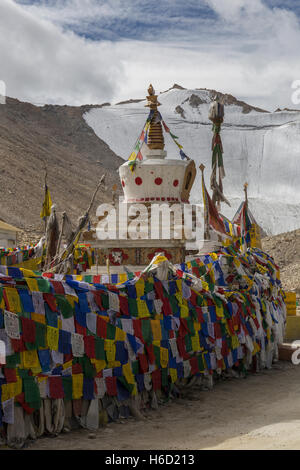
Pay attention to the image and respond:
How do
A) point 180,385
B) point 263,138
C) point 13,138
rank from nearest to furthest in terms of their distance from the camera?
point 180,385
point 13,138
point 263,138

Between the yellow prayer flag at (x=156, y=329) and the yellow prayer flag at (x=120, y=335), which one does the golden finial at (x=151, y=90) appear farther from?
the yellow prayer flag at (x=120, y=335)

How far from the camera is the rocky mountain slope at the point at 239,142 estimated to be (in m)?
63.0

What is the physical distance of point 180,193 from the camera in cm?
1407

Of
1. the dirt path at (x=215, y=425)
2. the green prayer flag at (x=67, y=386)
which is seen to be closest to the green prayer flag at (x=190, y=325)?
the dirt path at (x=215, y=425)

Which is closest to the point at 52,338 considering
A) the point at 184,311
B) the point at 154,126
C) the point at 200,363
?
the point at 184,311

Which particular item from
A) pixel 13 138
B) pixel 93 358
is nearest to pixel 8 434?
pixel 93 358

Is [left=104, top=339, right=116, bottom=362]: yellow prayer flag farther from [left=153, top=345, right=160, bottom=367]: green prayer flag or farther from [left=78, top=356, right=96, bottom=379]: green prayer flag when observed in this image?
[left=153, top=345, right=160, bottom=367]: green prayer flag

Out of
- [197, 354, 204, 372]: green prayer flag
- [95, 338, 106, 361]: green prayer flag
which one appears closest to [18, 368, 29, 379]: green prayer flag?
[95, 338, 106, 361]: green prayer flag

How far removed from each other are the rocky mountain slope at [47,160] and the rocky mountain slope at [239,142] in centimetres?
449

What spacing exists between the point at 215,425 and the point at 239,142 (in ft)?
236

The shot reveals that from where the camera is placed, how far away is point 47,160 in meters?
54.7

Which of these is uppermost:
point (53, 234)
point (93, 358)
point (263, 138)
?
point (263, 138)

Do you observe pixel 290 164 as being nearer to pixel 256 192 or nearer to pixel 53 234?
pixel 256 192
